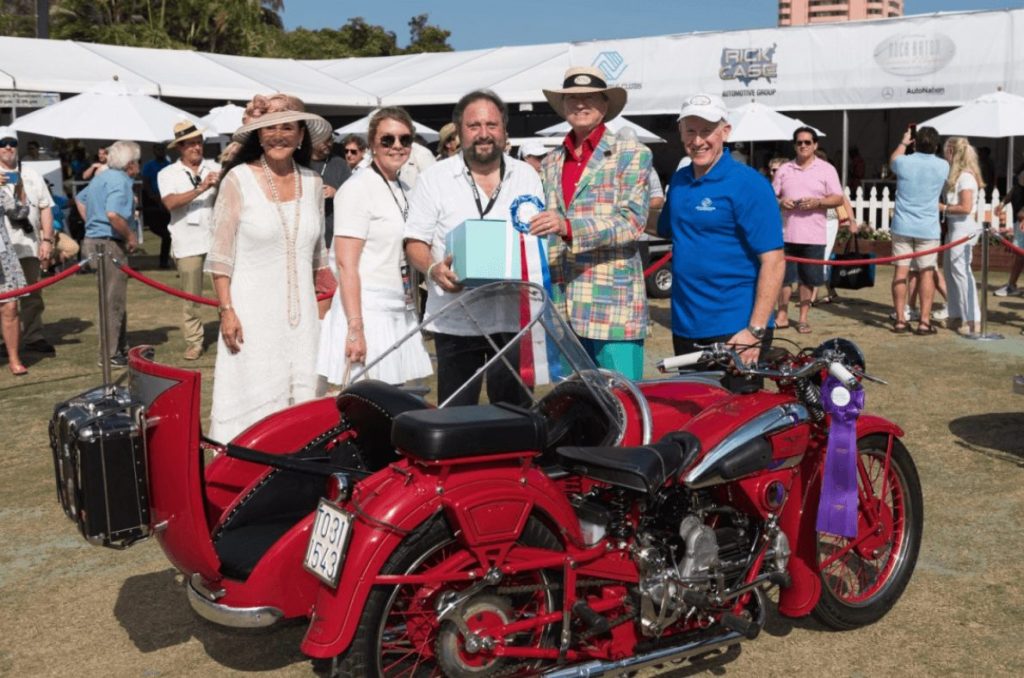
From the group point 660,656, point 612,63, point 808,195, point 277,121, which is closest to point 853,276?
point 808,195

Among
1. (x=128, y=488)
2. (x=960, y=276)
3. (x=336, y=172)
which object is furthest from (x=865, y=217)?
(x=128, y=488)

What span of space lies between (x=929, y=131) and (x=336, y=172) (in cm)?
553

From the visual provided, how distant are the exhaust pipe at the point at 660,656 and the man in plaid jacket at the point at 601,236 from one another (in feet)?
4.40

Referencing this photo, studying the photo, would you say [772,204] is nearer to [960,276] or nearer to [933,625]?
[933,625]

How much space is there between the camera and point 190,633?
13.8ft

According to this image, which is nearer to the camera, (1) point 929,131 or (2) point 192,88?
(1) point 929,131

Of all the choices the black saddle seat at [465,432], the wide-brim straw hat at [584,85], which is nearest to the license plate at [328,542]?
the black saddle seat at [465,432]

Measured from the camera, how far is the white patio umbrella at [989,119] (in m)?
14.0

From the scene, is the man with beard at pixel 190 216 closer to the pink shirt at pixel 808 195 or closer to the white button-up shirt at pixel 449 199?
the pink shirt at pixel 808 195

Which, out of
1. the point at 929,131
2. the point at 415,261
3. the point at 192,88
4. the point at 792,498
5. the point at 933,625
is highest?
the point at 192,88

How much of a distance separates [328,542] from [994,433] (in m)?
5.11

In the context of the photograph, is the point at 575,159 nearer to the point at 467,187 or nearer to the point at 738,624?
the point at 467,187

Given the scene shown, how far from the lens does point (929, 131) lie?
33.7 ft

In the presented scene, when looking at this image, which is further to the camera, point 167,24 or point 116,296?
point 167,24
